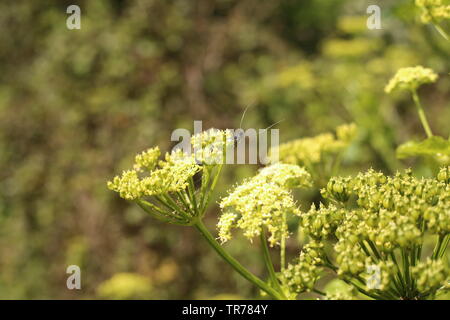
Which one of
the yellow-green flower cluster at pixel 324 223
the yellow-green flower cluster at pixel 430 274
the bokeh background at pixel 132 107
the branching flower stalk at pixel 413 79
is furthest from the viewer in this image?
the bokeh background at pixel 132 107

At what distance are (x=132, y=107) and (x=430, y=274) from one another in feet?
19.6

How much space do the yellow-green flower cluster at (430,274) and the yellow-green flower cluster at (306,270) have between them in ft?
0.90

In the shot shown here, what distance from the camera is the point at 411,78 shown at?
1896 mm

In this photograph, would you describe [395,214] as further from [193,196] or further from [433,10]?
[433,10]

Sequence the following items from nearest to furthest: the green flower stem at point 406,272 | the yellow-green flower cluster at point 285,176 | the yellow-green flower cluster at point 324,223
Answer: the green flower stem at point 406,272
the yellow-green flower cluster at point 324,223
the yellow-green flower cluster at point 285,176

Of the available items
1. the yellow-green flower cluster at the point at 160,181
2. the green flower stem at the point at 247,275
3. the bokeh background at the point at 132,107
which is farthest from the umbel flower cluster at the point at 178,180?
the bokeh background at the point at 132,107

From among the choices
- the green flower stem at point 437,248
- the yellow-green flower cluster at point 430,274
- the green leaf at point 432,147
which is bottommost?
the yellow-green flower cluster at point 430,274

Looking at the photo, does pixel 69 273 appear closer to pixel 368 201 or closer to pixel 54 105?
pixel 54 105

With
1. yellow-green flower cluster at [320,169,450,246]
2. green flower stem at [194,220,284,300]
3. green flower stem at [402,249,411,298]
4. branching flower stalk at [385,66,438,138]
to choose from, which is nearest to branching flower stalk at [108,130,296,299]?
green flower stem at [194,220,284,300]

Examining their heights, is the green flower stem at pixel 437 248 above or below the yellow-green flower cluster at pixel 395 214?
below

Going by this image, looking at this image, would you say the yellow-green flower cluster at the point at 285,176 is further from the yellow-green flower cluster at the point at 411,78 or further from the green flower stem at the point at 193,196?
the yellow-green flower cluster at the point at 411,78

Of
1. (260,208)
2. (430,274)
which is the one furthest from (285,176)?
(430,274)

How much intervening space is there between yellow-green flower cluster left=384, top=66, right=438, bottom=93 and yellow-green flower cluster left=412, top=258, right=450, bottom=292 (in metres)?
0.95

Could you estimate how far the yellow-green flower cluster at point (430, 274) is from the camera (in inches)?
44.5
